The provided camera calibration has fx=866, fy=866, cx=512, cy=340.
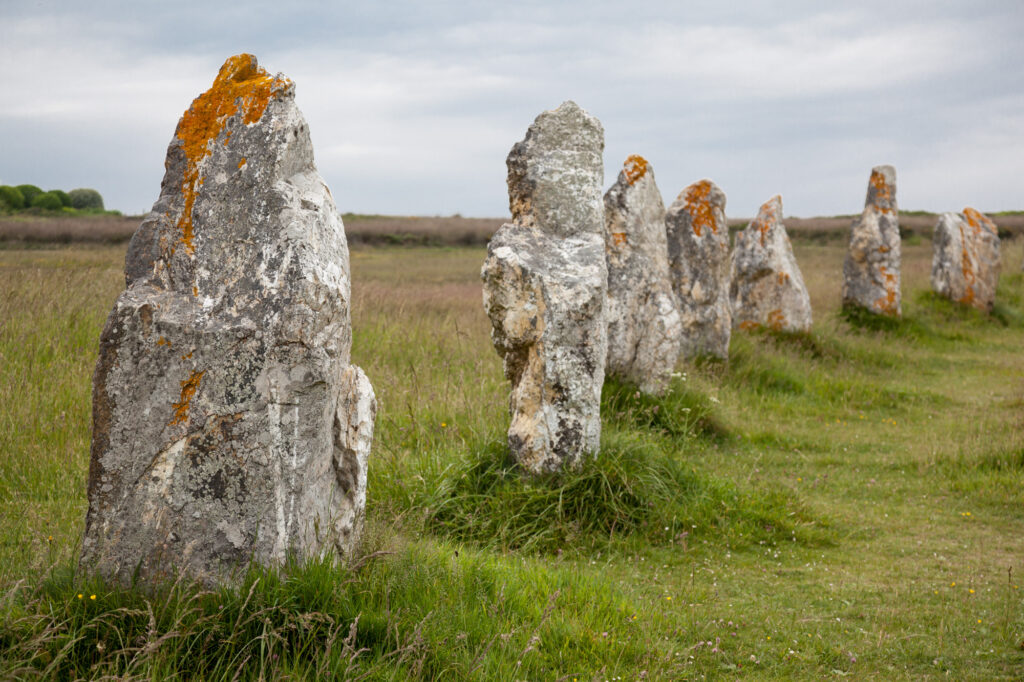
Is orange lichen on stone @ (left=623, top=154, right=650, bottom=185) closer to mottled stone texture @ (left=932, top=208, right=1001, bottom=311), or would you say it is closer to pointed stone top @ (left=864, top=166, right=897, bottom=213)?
pointed stone top @ (left=864, top=166, right=897, bottom=213)

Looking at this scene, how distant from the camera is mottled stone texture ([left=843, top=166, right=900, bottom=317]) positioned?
15211mm

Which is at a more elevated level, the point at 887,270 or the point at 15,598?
the point at 887,270

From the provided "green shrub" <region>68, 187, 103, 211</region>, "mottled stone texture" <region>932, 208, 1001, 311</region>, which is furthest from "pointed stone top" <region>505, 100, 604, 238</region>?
"green shrub" <region>68, 187, 103, 211</region>

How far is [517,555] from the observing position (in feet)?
16.4

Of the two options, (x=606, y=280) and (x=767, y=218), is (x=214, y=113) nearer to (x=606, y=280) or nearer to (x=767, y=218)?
(x=606, y=280)

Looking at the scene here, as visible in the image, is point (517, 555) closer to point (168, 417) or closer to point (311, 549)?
point (311, 549)

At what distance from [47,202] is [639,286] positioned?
21256 mm

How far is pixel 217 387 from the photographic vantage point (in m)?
3.42

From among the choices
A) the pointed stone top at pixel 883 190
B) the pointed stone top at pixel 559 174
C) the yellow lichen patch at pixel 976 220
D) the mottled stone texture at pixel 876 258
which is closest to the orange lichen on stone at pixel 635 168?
the pointed stone top at pixel 559 174

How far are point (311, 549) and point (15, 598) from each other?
1.12 metres

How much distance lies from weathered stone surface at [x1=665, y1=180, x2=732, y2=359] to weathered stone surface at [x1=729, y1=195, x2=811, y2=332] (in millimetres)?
2619

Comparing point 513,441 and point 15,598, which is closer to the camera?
point 15,598

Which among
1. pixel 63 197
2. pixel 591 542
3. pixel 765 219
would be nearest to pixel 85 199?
pixel 63 197

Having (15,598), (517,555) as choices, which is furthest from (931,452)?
(15,598)
